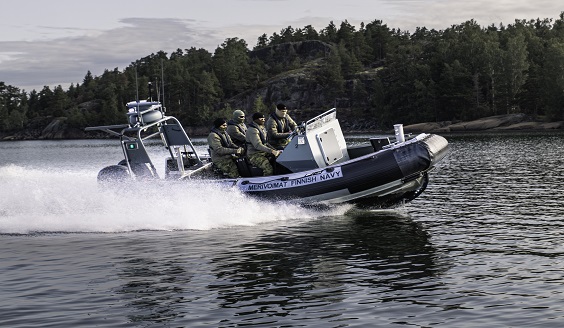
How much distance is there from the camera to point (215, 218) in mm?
17203

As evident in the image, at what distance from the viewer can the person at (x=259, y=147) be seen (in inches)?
709

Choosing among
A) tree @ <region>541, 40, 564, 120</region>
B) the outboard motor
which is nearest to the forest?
tree @ <region>541, 40, 564, 120</region>

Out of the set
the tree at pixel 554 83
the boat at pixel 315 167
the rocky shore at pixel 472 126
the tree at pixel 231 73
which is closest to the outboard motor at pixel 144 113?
the boat at pixel 315 167

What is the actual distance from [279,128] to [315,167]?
4.90 feet

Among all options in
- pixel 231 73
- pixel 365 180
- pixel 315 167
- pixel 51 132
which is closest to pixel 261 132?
pixel 315 167

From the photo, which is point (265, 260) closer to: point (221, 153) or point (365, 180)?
point (365, 180)

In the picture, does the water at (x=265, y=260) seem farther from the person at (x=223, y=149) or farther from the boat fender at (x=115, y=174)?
the person at (x=223, y=149)

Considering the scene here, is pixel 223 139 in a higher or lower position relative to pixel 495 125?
higher

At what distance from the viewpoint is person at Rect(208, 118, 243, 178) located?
1836 centimetres

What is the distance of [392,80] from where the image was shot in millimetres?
132250

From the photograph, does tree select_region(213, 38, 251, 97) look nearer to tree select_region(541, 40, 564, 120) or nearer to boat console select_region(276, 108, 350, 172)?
tree select_region(541, 40, 564, 120)

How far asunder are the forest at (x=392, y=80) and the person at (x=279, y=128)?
146 ft

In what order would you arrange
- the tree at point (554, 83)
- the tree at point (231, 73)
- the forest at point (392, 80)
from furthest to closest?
the tree at point (231, 73) → the forest at point (392, 80) → the tree at point (554, 83)

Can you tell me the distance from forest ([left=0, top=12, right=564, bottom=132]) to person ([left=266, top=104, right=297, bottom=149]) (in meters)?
44.4
